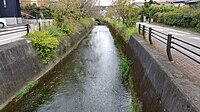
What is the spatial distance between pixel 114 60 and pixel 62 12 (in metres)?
7.37

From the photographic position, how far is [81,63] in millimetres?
15500

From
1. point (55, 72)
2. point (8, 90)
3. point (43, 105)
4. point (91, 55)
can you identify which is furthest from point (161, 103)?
point (91, 55)

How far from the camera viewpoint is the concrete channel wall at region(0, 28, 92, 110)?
28.1 ft

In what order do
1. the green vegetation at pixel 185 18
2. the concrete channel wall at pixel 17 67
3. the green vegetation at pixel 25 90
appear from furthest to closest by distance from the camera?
1. the green vegetation at pixel 185 18
2. the green vegetation at pixel 25 90
3. the concrete channel wall at pixel 17 67

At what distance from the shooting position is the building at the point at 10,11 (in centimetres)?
2392

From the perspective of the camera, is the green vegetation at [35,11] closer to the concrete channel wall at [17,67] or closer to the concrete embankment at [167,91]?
the concrete channel wall at [17,67]

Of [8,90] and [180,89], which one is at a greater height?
[180,89]

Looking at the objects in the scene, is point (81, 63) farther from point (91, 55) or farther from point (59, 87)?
point (59, 87)

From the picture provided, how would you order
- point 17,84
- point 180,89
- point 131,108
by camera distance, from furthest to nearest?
1. point 17,84
2. point 131,108
3. point 180,89

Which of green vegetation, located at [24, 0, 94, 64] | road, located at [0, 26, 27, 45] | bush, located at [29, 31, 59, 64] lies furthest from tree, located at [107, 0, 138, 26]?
road, located at [0, 26, 27, 45]

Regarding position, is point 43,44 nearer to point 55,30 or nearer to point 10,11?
point 55,30

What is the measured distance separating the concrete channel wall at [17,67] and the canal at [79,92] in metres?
0.46

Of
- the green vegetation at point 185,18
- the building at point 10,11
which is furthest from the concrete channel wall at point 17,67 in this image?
the building at point 10,11

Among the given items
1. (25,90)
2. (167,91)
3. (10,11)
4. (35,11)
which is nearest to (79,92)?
(25,90)
